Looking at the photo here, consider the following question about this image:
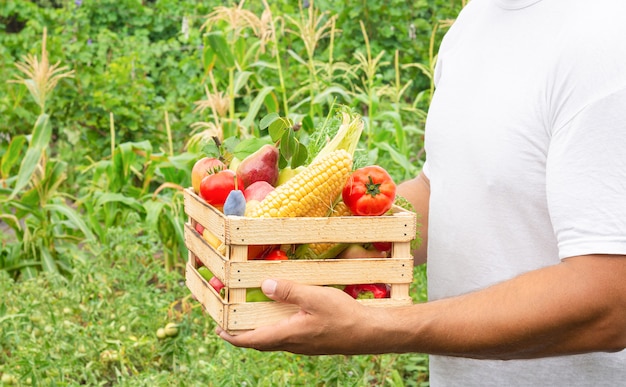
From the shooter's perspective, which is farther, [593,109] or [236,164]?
[236,164]

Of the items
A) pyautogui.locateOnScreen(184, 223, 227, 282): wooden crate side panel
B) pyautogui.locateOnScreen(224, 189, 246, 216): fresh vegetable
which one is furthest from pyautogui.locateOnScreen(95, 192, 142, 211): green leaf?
pyautogui.locateOnScreen(224, 189, 246, 216): fresh vegetable

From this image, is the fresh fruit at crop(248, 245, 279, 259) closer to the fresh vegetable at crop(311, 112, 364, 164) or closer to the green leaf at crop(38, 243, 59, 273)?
the fresh vegetable at crop(311, 112, 364, 164)

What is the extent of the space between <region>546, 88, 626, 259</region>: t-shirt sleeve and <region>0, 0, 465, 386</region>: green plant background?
491 mm

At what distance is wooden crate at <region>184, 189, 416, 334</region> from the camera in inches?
57.0

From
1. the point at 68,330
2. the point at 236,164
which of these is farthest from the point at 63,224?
the point at 236,164

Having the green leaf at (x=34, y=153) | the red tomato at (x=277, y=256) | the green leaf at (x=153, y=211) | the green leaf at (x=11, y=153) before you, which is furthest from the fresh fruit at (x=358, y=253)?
the green leaf at (x=11, y=153)

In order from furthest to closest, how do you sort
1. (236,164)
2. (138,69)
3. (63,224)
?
(138,69), (63,224), (236,164)

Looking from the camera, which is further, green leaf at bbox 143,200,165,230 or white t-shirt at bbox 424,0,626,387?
green leaf at bbox 143,200,165,230

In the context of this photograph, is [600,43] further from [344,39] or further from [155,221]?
[344,39]

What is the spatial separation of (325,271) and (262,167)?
217mm

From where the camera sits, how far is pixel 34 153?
4109 mm

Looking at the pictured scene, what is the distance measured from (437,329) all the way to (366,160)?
44 cm

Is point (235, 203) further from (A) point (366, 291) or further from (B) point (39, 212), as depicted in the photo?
(B) point (39, 212)

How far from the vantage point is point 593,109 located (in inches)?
50.6
